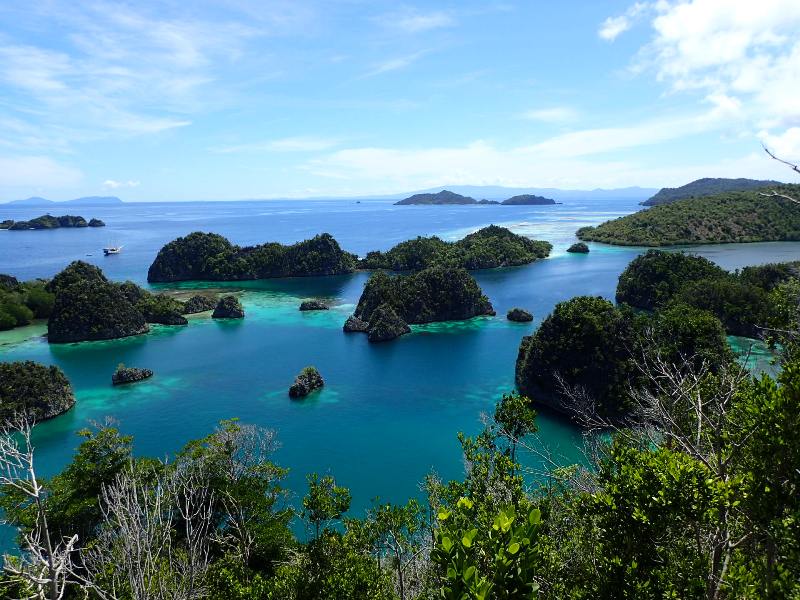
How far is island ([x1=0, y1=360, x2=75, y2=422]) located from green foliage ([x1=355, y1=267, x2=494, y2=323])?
131ft

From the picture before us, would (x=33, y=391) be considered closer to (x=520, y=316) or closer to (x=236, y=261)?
(x=520, y=316)

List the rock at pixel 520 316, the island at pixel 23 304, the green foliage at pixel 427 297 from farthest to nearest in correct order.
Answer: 1. the island at pixel 23 304
2. the green foliage at pixel 427 297
3. the rock at pixel 520 316

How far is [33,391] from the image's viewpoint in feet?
155

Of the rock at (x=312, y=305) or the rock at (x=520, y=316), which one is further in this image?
the rock at (x=312, y=305)

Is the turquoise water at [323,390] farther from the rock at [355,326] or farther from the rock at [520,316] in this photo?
the rock at [355,326]

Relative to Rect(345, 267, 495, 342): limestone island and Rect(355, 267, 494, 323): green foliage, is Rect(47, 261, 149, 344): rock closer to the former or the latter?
Rect(345, 267, 495, 342): limestone island

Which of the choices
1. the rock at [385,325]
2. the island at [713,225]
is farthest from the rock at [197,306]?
the island at [713,225]

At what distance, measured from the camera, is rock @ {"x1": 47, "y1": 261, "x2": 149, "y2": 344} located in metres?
72.2

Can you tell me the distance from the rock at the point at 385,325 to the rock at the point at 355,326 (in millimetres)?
1850

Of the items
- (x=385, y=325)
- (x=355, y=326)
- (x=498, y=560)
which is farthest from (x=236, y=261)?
(x=498, y=560)

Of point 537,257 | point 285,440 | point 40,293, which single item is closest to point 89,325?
point 40,293

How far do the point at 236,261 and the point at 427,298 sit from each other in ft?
197

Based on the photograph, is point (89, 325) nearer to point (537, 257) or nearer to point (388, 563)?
point (388, 563)

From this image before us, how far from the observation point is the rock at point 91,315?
237ft
